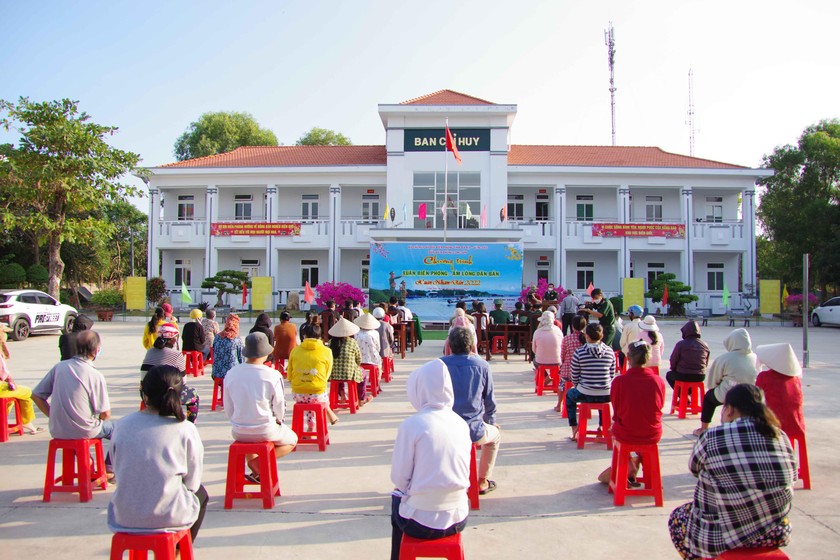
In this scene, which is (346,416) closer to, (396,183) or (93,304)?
(396,183)

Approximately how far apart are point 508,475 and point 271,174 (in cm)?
2500

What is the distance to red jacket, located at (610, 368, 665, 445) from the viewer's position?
16.2 feet

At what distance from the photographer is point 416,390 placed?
11.6 ft

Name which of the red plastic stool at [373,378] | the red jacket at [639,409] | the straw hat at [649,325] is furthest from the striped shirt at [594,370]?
the red plastic stool at [373,378]

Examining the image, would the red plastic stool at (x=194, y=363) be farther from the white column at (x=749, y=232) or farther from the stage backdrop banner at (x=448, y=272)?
the white column at (x=749, y=232)

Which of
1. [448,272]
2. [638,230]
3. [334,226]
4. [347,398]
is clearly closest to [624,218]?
[638,230]

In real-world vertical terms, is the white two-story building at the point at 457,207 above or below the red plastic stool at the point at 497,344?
above

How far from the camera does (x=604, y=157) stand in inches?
1196

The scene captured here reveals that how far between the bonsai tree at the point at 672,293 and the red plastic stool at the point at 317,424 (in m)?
22.6

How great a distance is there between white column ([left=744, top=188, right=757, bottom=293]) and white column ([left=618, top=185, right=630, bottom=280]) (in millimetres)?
5179

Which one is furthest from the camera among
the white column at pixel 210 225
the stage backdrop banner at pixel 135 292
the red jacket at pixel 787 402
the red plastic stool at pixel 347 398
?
the white column at pixel 210 225

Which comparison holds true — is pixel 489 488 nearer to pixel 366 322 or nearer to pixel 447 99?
pixel 366 322

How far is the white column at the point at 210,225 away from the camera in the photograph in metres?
28.5

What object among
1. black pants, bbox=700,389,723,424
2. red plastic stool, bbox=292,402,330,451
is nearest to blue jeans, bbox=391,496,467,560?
red plastic stool, bbox=292,402,330,451
